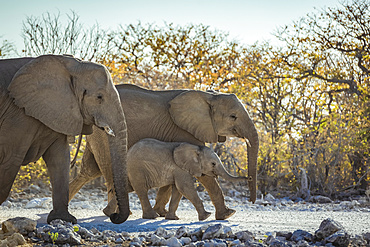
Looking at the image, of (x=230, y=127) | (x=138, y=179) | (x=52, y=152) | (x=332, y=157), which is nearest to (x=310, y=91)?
(x=332, y=157)

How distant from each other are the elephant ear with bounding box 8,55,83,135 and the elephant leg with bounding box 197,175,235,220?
8.22 feet

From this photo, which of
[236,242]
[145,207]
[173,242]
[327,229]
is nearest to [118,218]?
[173,242]

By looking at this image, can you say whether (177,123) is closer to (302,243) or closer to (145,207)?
(145,207)

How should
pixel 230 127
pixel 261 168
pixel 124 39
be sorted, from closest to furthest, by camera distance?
pixel 230 127, pixel 261 168, pixel 124 39

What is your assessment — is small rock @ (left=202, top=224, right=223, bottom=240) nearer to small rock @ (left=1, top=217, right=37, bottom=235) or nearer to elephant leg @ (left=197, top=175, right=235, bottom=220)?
small rock @ (left=1, top=217, right=37, bottom=235)

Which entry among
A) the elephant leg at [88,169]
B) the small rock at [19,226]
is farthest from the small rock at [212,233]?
the elephant leg at [88,169]

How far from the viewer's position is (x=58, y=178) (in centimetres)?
692

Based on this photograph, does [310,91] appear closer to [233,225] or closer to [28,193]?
[28,193]

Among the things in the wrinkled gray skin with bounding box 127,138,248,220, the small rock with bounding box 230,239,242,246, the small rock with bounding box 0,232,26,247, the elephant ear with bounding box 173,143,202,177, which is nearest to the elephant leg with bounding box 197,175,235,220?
the wrinkled gray skin with bounding box 127,138,248,220

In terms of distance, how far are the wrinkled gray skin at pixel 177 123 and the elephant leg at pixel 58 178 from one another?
1753mm

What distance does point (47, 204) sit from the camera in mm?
10961

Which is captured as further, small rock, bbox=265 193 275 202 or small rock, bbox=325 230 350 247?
small rock, bbox=265 193 275 202

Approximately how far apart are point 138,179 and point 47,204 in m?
3.30

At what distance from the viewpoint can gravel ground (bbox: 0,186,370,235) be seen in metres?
7.27
